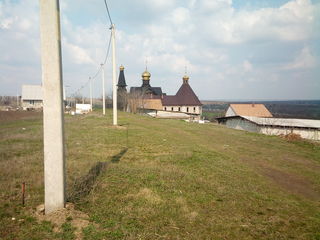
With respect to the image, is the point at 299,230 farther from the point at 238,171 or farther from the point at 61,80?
the point at 61,80

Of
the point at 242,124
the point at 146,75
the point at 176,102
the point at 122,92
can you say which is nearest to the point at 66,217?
the point at 242,124

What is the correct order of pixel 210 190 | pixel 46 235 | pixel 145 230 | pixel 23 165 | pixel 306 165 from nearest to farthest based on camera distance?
pixel 46 235
pixel 145 230
pixel 210 190
pixel 23 165
pixel 306 165

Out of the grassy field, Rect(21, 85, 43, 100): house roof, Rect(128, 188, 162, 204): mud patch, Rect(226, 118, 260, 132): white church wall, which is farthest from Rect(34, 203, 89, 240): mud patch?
Rect(21, 85, 43, 100): house roof

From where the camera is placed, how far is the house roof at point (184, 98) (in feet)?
188

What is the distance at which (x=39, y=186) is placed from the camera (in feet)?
16.9

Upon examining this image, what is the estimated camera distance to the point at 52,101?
3.84 meters

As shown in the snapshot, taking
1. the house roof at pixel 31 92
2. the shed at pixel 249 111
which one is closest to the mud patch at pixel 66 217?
the shed at pixel 249 111

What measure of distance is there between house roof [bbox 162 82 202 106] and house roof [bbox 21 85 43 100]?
3921cm

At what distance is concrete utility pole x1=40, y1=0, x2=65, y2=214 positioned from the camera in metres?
3.82

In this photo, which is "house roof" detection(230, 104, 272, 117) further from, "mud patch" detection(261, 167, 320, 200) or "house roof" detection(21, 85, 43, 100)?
"house roof" detection(21, 85, 43, 100)

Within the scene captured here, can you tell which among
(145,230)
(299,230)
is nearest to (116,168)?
(145,230)

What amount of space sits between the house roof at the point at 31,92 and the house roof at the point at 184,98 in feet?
129

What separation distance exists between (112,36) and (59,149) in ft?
41.8

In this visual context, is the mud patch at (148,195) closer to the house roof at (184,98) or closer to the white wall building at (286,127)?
the white wall building at (286,127)
